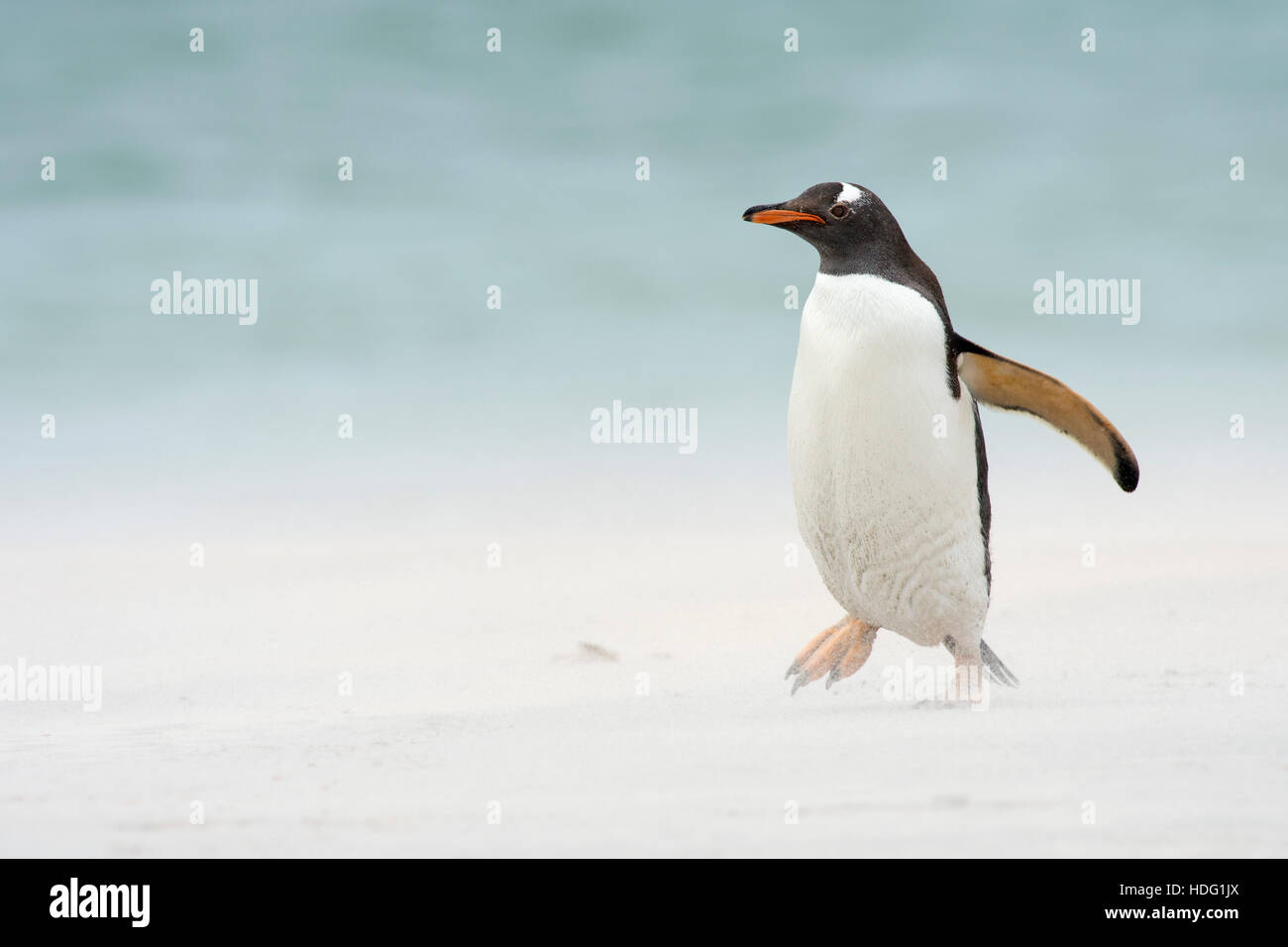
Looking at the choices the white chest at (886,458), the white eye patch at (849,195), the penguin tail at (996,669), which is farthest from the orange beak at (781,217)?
the penguin tail at (996,669)

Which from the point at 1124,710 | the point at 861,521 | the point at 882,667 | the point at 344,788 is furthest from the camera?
the point at 882,667

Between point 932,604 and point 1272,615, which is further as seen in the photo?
point 1272,615

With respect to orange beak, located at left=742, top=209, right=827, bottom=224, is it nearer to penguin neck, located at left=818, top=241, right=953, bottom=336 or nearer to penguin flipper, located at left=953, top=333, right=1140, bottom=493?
penguin neck, located at left=818, top=241, right=953, bottom=336

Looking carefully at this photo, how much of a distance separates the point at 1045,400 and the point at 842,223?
1.08m

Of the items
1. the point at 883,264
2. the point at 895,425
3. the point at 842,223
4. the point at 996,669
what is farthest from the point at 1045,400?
the point at 996,669

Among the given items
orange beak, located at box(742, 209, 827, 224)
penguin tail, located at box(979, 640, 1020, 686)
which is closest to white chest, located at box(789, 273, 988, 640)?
orange beak, located at box(742, 209, 827, 224)

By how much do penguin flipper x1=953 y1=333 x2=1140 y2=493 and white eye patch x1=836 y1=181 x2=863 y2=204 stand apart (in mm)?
659

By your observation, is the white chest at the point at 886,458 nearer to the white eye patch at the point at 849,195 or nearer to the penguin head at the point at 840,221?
the penguin head at the point at 840,221

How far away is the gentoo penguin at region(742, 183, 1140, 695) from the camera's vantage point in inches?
182

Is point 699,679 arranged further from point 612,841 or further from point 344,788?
point 612,841

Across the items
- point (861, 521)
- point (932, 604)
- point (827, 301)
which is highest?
point (827, 301)
